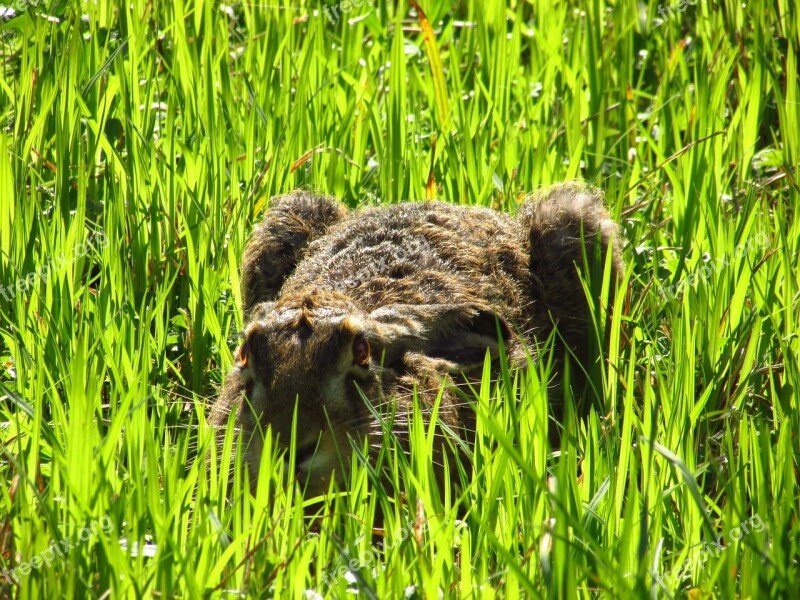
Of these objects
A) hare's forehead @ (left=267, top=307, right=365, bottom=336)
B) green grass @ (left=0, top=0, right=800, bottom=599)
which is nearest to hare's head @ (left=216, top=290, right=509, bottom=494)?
hare's forehead @ (left=267, top=307, right=365, bottom=336)

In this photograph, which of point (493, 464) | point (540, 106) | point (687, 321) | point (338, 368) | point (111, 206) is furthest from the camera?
point (540, 106)

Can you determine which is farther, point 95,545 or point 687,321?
point 687,321

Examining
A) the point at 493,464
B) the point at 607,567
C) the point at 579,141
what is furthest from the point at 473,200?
the point at 607,567

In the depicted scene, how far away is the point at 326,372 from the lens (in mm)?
3430

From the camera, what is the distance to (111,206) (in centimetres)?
434

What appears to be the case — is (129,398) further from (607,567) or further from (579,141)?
Answer: (579,141)

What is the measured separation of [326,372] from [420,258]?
94 cm

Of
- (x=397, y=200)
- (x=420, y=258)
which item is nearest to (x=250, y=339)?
(x=420, y=258)

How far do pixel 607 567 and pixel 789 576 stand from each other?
1.54 ft

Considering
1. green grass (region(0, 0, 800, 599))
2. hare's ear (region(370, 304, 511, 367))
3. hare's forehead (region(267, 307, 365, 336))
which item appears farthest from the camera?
hare's ear (region(370, 304, 511, 367))

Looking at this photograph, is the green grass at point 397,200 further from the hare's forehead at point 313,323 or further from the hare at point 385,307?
the hare's forehead at point 313,323

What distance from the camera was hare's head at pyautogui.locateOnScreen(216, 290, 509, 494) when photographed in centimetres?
333

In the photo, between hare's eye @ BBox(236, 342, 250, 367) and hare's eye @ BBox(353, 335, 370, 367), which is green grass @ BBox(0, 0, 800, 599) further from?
hare's eye @ BBox(353, 335, 370, 367)

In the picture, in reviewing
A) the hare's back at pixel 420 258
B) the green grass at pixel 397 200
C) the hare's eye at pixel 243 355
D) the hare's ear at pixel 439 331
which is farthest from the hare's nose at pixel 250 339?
the hare's back at pixel 420 258
